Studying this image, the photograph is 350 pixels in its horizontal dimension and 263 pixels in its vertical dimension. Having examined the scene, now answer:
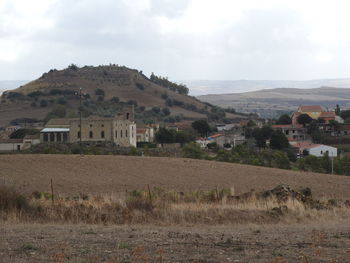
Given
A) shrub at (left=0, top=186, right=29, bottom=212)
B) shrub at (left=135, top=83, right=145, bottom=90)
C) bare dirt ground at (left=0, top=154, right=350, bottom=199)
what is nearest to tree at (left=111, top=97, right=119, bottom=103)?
shrub at (left=135, top=83, right=145, bottom=90)

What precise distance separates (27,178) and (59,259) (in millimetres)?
16934

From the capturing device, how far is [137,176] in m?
29.7

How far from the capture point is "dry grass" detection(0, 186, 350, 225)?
50.9 ft

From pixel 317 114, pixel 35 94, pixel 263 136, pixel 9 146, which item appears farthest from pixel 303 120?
pixel 35 94

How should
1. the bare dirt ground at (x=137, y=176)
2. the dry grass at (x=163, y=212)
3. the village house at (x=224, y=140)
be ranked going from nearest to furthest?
1. the dry grass at (x=163, y=212)
2. the bare dirt ground at (x=137, y=176)
3. the village house at (x=224, y=140)

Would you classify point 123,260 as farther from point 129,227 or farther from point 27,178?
point 27,178

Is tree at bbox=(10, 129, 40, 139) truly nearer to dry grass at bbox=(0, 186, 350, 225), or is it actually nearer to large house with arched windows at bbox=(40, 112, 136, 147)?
large house with arched windows at bbox=(40, 112, 136, 147)

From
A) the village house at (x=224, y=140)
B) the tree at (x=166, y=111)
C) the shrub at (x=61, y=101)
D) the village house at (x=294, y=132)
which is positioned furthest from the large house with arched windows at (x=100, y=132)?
the tree at (x=166, y=111)

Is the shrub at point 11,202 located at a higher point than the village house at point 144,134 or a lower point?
higher

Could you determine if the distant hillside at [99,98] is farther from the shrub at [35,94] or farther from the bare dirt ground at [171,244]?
the bare dirt ground at [171,244]

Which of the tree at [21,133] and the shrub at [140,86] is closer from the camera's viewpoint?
the tree at [21,133]

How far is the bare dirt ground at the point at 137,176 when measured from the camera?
25203 millimetres

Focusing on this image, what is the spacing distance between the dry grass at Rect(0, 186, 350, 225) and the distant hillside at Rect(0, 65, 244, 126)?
8858cm

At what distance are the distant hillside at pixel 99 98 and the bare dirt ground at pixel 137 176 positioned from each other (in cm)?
7206
